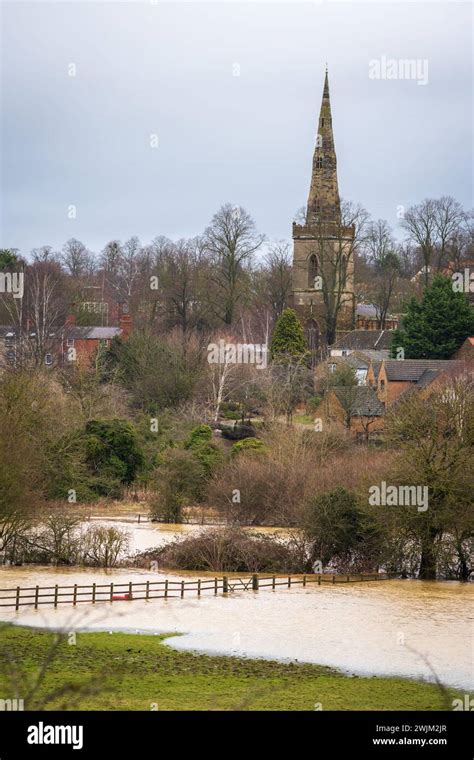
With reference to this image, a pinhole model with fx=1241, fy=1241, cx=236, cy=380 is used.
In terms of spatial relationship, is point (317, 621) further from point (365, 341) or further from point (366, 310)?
point (366, 310)

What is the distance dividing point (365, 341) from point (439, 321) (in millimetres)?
14597

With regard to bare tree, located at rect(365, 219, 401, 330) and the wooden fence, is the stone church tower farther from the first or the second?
the wooden fence

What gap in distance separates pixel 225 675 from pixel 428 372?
4709 centimetres

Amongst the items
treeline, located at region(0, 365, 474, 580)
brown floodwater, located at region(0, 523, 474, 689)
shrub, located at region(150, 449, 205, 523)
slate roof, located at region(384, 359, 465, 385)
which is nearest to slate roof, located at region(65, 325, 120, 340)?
treeline, located at region(0, 365, 474, 580)

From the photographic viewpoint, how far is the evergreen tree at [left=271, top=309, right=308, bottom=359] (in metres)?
84.1

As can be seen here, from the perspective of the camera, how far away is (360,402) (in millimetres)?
69688

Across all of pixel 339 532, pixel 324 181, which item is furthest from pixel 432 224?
pixel 339 532

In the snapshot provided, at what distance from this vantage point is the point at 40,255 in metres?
135

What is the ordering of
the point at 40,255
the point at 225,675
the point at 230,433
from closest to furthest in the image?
the point at 225,675
the point at 230,433
the point at 40,255

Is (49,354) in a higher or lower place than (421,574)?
higher
